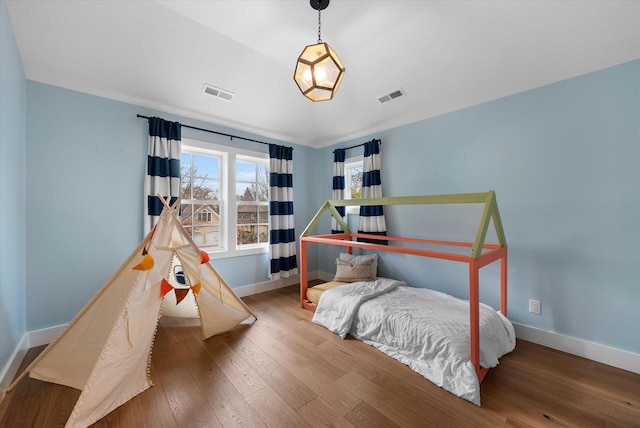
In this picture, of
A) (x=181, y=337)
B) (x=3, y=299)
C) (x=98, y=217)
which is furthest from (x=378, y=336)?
(x=98, y=217)

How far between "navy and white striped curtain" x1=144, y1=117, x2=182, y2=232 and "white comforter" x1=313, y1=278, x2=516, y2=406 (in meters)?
2.04

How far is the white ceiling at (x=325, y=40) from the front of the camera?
1.81 metres

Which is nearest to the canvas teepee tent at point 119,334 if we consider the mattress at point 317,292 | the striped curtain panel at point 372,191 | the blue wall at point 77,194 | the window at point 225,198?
the blue wall at point 77,194

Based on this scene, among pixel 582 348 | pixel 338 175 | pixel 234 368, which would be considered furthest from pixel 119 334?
pixel 582 348

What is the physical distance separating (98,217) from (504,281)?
3.84 metres

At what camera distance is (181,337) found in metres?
2.35

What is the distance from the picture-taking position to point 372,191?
11.0 feet

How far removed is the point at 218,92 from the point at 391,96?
1.96 meters

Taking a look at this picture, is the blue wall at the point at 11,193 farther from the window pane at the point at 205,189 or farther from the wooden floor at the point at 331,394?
the window pane at the point at 205,189

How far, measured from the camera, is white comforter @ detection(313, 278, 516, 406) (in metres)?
1.67

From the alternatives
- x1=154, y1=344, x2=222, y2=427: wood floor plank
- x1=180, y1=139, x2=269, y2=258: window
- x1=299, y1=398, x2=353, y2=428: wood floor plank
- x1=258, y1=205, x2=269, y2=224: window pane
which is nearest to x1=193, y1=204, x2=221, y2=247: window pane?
x1=180, y1=139, x2=269, y2=258: window

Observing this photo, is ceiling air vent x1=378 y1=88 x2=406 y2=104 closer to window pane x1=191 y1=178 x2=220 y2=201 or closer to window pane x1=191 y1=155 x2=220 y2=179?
window pane x1=191 y1=155 x2=220 y2=179

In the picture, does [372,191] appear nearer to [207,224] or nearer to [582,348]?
[207,224]

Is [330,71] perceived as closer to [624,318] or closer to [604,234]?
[604,234]
